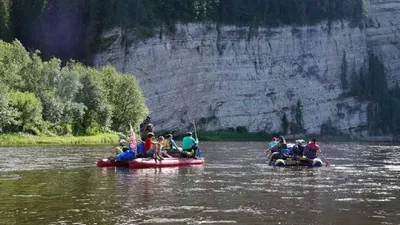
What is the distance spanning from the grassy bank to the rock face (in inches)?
918

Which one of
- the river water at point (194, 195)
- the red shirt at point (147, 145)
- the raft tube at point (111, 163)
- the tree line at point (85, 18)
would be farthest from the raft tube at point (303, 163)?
the tree line at point (85, 18)

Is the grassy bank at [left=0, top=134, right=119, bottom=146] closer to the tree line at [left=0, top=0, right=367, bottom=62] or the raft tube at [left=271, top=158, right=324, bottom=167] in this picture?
the raft tube at [left=271, top=158, right=324, bottom=167]

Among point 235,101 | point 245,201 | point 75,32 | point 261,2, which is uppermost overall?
point 261,2

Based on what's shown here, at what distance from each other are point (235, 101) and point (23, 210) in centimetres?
7807

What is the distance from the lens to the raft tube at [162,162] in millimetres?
30766

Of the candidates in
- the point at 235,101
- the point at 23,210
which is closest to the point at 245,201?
the point at 23,210

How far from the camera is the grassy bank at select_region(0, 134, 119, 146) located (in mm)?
52188

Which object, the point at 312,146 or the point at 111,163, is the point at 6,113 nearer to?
the point at 111,163

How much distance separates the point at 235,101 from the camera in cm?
9412

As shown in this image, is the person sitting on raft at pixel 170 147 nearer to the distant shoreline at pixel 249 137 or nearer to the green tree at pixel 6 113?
the green tree at pixel 6 113

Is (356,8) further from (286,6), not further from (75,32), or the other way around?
(75,32)

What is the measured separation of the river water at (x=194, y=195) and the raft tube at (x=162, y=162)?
97 cm

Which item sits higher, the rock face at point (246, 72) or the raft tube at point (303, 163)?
the rock face at point (246, 72)

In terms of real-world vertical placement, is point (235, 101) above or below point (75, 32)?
below
